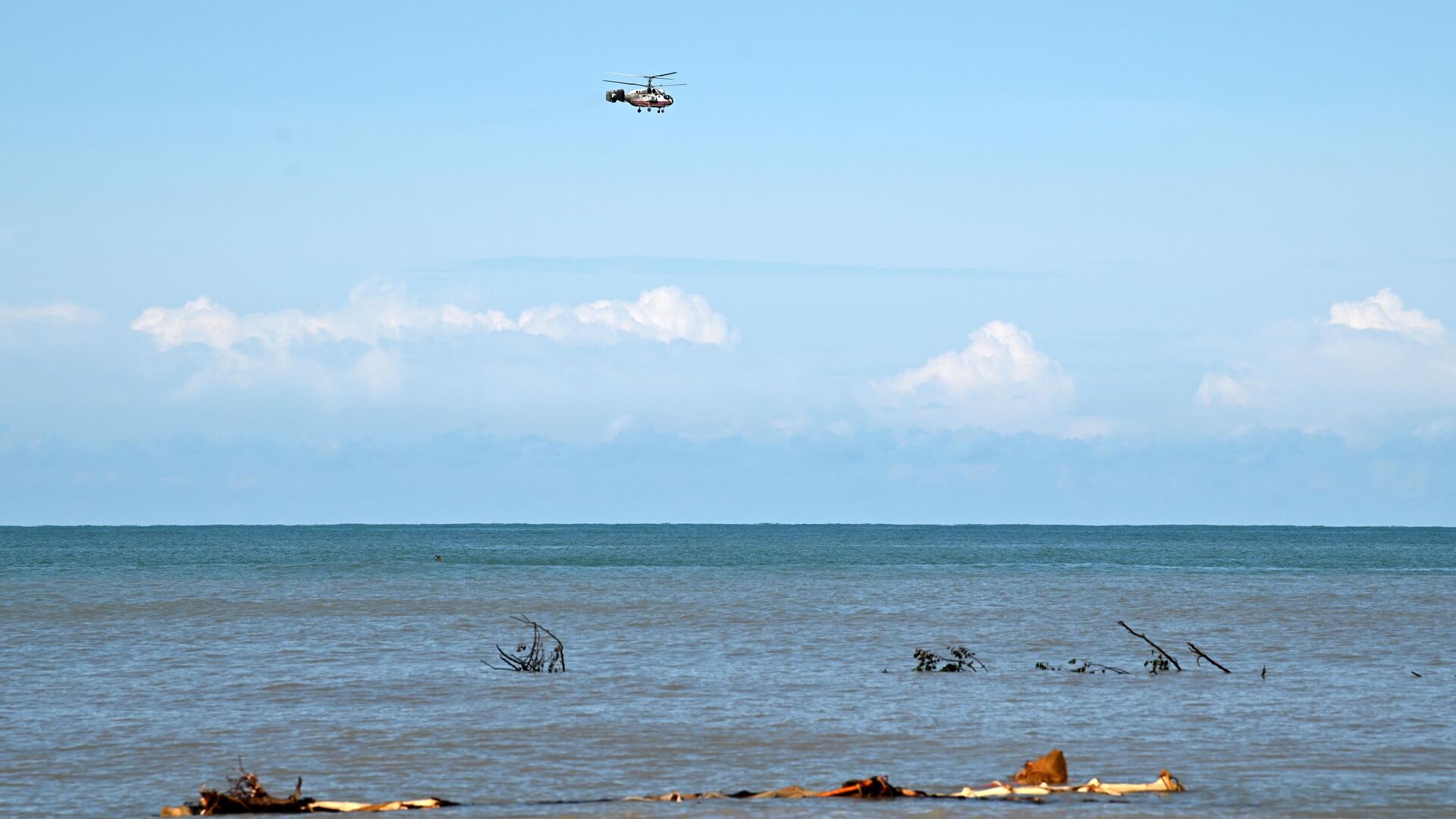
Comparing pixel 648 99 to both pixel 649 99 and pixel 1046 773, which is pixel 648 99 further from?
pixel 1046 773

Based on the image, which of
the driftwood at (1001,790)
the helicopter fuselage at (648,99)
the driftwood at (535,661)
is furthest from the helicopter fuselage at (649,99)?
the driftwood at (1001,790)

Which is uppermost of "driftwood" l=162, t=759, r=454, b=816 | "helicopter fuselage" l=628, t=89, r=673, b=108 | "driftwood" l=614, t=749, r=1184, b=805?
"helicopter fuselage" l=628, t=89, r=673, b=108

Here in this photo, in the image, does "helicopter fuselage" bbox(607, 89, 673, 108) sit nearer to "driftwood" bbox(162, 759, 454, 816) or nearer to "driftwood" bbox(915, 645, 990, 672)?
"driftwood" bbox(915, 645, 990, 672)

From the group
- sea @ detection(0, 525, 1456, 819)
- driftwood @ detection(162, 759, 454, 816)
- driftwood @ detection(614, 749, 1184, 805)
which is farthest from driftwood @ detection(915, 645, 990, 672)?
driftwood @ detection(162, 759, 454, 816)

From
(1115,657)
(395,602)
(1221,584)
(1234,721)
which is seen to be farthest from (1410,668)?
(1221,584)

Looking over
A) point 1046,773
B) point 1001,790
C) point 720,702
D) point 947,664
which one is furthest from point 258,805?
point 947,664

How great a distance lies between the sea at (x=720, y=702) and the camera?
55.3 feet

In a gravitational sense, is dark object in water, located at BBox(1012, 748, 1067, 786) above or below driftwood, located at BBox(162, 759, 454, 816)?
above

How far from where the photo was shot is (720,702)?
919 inches

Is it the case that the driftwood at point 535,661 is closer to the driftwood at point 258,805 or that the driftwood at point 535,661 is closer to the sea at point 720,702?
the sea at point 720,702

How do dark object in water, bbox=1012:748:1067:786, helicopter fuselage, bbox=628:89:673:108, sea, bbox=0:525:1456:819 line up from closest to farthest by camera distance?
dark object in water, bbox=1012:748:1067:786 < sea, bbox=0:525:1456:819 < helicopter fuselage, bbox=628:89:673:108

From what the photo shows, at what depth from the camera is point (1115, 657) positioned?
1212 inches

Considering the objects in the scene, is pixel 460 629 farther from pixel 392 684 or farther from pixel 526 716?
pixel 526 716

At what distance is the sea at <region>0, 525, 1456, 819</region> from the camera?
16859 millimetres
